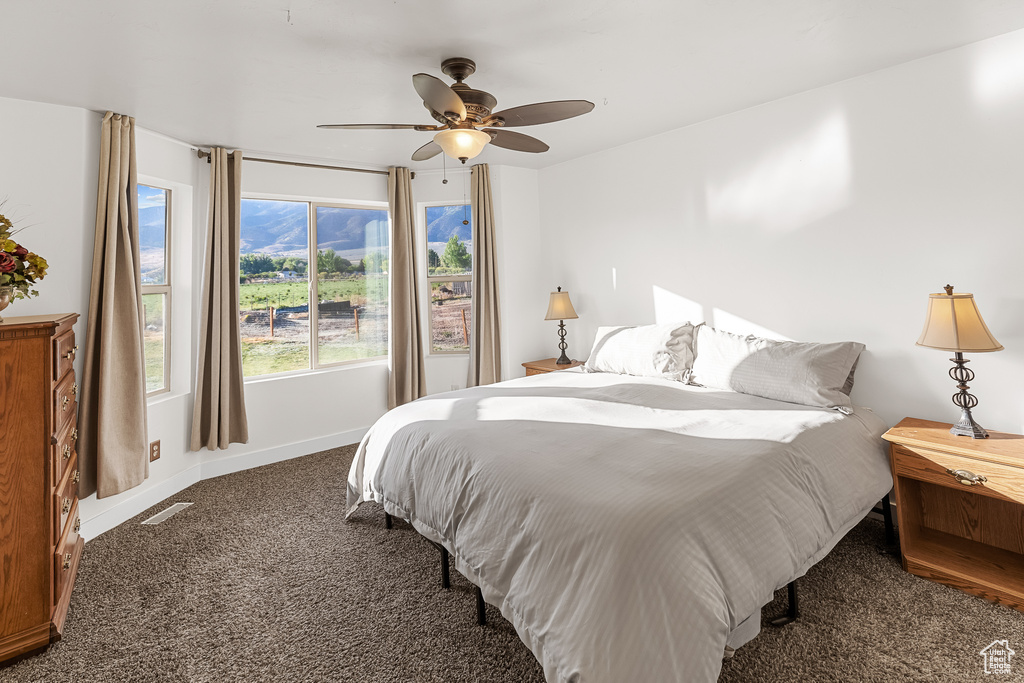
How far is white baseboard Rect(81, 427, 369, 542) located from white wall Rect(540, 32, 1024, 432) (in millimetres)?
2812

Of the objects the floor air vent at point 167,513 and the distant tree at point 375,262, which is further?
the distant tree at point 375,262

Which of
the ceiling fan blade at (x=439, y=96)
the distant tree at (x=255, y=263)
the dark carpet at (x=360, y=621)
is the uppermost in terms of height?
the ceiling fan blade at (x=439, y=96)

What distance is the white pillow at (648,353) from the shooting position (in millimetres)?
3160

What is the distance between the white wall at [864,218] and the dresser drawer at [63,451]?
3529 millimetres

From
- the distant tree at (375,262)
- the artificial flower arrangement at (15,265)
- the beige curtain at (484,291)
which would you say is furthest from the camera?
the distant tree at (375,262)

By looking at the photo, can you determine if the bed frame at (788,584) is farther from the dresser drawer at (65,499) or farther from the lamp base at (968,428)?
the dresser drawer at (65,499)

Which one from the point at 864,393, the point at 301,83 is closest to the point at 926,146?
the point at 864,393

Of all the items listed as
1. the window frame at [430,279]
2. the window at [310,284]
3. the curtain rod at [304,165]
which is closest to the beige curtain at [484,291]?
the window frame at [430,279]

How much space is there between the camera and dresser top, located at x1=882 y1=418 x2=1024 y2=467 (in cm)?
191

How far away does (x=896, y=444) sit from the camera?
217 cm

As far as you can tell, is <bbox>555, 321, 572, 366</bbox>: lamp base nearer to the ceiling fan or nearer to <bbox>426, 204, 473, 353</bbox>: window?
<bbox>426, 204, 473, 353</bbox>: window

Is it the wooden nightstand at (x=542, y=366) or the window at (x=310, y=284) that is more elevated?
the window at (x=310, y=284)

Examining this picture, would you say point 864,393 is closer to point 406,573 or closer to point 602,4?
point 602,4

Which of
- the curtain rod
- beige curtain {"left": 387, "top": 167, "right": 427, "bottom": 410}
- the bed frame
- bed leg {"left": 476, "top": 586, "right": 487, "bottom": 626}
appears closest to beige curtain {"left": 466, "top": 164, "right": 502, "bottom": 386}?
beige curtain {"left": 387, "top": 167, "right": 427, "bottom": 410}
